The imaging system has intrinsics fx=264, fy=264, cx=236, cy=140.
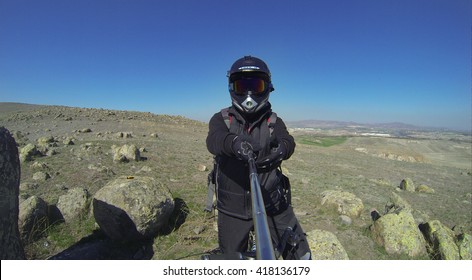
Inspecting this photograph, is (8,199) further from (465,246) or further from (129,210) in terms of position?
(465,246)

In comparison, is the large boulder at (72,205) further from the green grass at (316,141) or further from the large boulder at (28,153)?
the green grass at (316,141)

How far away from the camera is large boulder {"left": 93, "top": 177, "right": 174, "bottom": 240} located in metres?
8.17

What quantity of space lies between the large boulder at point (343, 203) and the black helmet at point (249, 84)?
28.5 ft

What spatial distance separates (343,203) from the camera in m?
11.9

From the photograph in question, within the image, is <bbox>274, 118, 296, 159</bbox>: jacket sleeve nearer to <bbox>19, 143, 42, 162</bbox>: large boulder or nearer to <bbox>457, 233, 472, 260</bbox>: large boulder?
<bbox>457, 233, 472, 260</bbox>: large boulder

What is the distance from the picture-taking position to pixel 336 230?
411 inches

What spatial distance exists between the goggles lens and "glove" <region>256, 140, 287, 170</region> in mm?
1189

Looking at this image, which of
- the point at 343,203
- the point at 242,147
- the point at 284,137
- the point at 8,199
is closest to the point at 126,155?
the point at 8,199

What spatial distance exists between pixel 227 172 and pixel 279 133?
1.20m

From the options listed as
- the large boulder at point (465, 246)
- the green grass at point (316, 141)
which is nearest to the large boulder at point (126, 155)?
the large boulder at point (465, 246)

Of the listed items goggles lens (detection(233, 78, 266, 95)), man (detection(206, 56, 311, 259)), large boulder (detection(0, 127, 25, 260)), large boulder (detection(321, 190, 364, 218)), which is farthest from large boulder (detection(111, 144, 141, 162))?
goggles lens (detection(233, 78, 266, 95))

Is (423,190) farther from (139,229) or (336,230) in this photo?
(139,229)

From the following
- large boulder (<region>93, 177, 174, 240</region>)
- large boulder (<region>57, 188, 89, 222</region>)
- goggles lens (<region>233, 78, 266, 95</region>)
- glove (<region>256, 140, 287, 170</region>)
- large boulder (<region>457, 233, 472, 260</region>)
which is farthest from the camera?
large boulder (<region>57, 188, 89, 222</region>)
